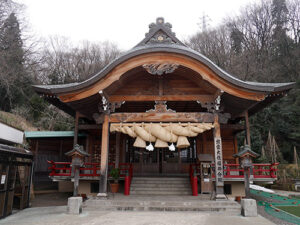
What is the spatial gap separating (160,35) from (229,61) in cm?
2223

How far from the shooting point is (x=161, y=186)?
10.7 meters

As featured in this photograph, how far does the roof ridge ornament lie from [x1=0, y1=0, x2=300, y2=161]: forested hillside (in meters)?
16.7

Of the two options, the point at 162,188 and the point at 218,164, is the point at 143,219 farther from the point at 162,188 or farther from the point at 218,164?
the point at 162,188

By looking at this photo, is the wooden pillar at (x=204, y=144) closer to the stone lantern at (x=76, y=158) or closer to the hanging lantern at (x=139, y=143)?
the hanging lantern at (x=139, y=143)

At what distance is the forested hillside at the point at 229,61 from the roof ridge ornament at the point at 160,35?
54.8 feet

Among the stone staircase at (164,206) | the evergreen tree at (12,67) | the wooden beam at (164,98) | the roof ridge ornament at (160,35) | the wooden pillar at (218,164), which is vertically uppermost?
the evergreen tree at (12,67)

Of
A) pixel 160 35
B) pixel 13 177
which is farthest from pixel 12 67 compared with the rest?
pixel 160 35

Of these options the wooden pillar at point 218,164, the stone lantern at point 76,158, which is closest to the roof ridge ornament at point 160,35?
the wooden pillar at point 218,164

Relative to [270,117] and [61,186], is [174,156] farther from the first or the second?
[270,117]

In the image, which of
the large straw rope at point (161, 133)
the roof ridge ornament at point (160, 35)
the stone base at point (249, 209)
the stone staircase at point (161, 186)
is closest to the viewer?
the stone base at point (249, 209)

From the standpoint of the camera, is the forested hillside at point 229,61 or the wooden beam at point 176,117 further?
the forested hillside at point 229,61

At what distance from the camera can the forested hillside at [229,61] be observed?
23188 mm

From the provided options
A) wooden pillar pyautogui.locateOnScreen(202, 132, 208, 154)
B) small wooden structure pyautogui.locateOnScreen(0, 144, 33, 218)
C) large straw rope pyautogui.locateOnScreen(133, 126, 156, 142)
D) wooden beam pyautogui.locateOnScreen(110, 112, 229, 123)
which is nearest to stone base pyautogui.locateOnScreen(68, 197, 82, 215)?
small wooden structure pyautogui.locateOnScreen(0, 144, 33, 218)

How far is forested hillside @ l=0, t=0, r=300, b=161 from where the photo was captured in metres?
23.2
